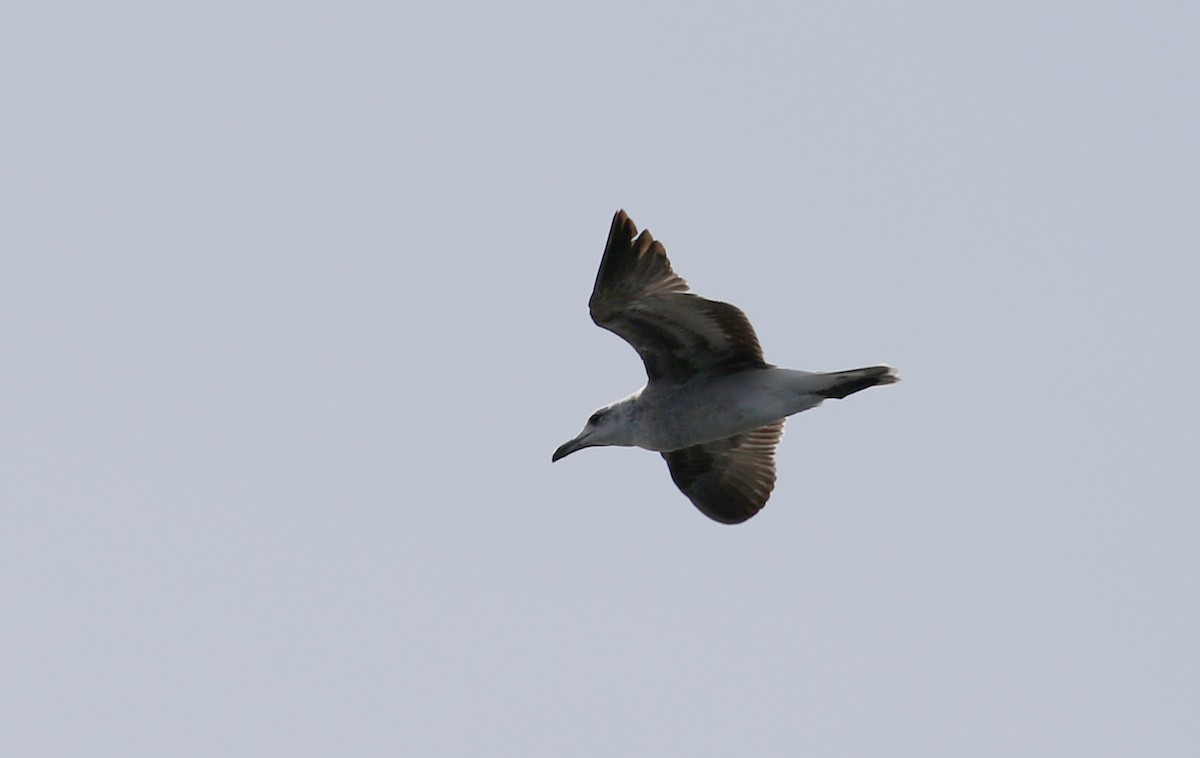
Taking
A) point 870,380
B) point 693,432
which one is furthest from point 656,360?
point 870,380

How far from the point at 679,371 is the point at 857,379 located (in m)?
1.83

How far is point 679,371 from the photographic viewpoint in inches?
684

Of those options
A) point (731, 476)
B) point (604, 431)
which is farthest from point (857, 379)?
point (731, 476)

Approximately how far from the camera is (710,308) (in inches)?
646

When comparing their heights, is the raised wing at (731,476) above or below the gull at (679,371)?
below

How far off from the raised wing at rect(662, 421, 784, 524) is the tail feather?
301 centimetres

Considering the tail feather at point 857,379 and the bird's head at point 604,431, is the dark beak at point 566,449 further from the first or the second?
the tail feather at point 857,379

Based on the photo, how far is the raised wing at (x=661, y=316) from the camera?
52.2 feet

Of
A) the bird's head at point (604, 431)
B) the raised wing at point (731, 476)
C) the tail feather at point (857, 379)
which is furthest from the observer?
the raised wing at point (731, 476)

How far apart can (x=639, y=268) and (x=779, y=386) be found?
1.93 metres

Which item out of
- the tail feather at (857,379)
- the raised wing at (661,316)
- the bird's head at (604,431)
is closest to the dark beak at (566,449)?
the bird's head at (604,431)

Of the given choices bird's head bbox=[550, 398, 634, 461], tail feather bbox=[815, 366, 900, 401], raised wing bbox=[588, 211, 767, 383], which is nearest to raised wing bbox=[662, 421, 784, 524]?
bird's head bbox=[550, 398, 634, 461]

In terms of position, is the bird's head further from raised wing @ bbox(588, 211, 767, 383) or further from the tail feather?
the tail feather

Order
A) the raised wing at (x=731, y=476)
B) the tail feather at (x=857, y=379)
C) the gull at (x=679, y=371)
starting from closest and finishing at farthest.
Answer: the gull at (x=679, y=371), the tail feather at (x=857, y=379), the raised wing at (x=731, y=476)
